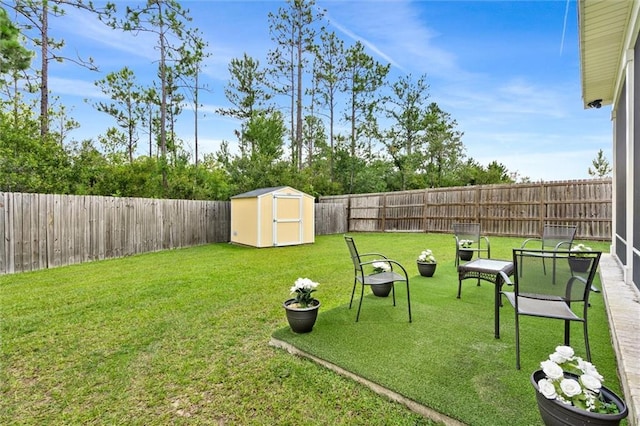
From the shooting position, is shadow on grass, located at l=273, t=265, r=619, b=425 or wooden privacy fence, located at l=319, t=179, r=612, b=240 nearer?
shadow on grass, located at l=273, t=265, r=619, b=425

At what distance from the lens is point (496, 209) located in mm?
10195

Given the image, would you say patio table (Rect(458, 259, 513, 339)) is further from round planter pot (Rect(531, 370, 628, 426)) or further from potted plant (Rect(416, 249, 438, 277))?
round planter pot (Rect(531, 370, 628, 426))

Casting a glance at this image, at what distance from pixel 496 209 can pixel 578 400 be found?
33.3ft

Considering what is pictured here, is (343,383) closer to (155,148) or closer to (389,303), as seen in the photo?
(389,303)

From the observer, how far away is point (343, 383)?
2014 mm

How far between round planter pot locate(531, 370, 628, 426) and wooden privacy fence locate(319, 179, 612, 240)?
9253 millimetres

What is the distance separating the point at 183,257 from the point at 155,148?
12.3m

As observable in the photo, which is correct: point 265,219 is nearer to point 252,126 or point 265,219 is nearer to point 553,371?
point 252,126

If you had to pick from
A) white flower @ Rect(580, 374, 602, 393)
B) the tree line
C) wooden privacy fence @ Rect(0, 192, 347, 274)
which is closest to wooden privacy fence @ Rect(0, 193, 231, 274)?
wooden privacy fence @ Rect(0, 192, 347, 274)

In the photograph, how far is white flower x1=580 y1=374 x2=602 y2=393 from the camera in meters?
1.26

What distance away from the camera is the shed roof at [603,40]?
2.96 m

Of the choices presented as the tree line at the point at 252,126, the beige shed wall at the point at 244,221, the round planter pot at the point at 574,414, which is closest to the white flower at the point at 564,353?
the round planter pot at the point at 574,414

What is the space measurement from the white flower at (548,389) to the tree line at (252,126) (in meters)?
10.8

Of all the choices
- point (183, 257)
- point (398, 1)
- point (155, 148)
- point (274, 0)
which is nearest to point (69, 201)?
point (183, 257)
